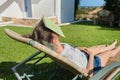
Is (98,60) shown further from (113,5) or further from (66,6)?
(66,6)

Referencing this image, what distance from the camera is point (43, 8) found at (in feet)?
55.1

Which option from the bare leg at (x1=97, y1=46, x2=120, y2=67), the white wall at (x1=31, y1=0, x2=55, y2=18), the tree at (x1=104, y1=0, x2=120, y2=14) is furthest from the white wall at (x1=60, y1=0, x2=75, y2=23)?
the bare leg at (x1=97, y1=46, x2=120, y2=67)

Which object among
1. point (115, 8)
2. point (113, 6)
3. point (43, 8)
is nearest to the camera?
point (115, 8)

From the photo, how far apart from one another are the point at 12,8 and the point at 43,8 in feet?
6.12

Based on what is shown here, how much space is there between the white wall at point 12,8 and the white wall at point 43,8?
776mm

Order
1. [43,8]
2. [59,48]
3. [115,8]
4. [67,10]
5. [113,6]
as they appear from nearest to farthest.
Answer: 1. [59,48]
2. [115,8]
3. [113,6]
4. [43,8]
5. [67,10]

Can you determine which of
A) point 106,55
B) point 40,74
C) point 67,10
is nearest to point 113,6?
point 67,10

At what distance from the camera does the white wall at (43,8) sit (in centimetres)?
1652

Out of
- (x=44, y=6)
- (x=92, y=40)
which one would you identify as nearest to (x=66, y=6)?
(x=44, y=6)

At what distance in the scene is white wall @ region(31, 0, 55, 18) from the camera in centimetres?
1652

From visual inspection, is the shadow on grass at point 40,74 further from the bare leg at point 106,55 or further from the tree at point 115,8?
the tree at point 115,8

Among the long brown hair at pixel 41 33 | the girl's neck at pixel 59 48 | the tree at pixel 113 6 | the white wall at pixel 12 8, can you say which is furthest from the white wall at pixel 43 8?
the long brown hair at pixel 41 33

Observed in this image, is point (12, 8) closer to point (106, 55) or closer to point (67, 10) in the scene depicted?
point (67, 10)

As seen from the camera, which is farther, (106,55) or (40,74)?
(40,74)
